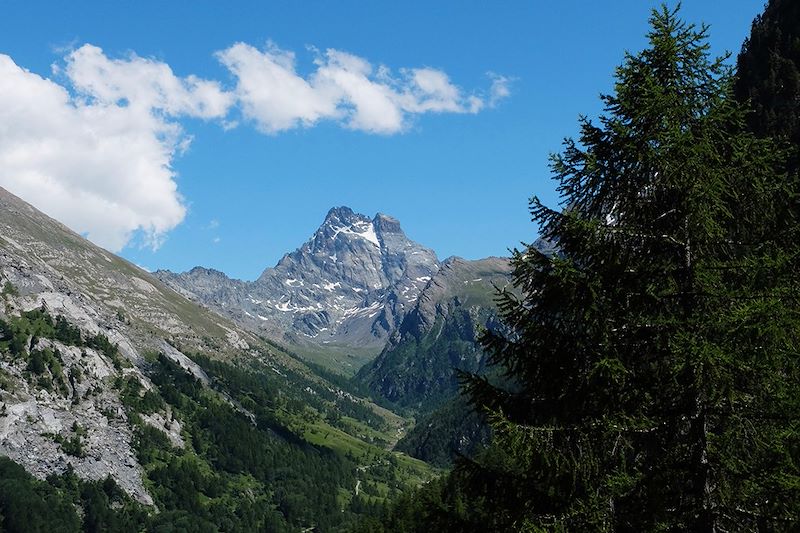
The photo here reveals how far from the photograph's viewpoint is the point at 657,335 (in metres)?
12.8

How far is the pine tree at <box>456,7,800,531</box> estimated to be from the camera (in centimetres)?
1182

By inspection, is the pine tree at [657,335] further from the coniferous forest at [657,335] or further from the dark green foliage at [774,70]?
the dark green foliage at [774,70]

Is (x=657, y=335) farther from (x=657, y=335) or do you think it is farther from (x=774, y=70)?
(x=774, y=70)

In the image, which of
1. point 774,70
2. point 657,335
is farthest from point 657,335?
point 774,70

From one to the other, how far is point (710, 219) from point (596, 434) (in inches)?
194

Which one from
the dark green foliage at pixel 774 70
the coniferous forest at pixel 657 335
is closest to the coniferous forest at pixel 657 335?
the coniferous forest at pixel 657 335

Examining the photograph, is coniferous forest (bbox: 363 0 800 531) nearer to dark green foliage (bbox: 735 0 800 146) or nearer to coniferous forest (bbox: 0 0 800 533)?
coniferous forest (bbox: 0 0 800 533)

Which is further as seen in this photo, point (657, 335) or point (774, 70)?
point (774, 70)

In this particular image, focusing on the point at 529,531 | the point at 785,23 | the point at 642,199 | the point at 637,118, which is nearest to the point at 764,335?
the point at 642,199

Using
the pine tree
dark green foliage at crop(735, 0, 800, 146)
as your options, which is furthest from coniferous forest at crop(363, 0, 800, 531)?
dark green foliage at crop(735, 0, 800, 146)

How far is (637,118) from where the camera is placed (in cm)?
1378

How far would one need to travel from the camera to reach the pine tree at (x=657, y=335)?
11.8 metres

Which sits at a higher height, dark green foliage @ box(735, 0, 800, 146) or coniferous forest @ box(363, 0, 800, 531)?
dark green foliage @ box(735, 0, 800, 146)

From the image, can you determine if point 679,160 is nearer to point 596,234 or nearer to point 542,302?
point 596,234
